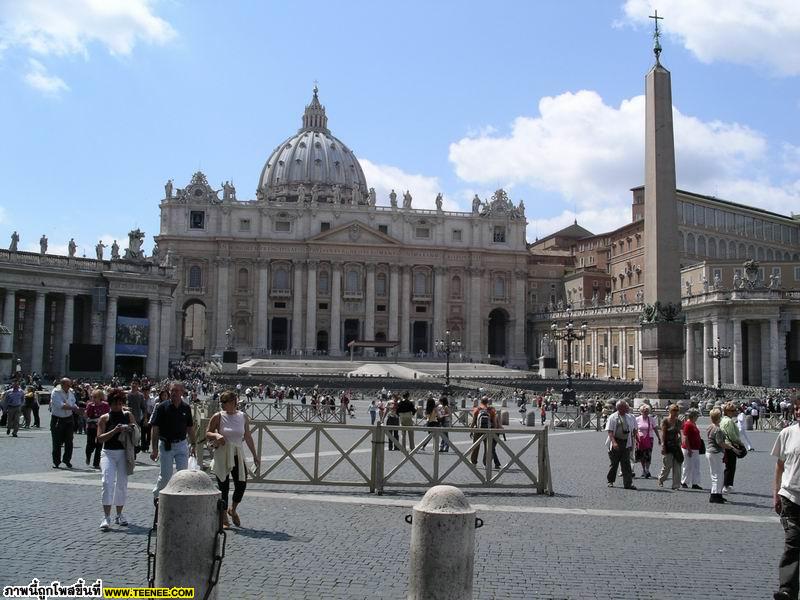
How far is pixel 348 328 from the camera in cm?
9012

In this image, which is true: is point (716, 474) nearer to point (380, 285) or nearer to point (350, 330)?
point (380, 285)

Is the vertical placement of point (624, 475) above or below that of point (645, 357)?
below

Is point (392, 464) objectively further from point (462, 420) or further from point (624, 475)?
point (462, 420)

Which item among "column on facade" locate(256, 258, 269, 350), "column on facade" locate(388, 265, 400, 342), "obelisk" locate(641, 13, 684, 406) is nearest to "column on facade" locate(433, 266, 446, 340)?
"column on facade" locate(388, 265, 400, 342)

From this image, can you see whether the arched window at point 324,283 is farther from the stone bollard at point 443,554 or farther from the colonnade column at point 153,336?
the stone bollard at point 443,554

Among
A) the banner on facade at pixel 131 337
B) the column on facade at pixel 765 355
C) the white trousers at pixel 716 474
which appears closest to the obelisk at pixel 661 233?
the white trousers at pixel 716 474

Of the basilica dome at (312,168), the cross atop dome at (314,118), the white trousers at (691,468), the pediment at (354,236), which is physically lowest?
the white trousers at (691,468)

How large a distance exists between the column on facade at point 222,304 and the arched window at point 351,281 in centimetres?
1260

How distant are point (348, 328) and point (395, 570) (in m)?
83.0

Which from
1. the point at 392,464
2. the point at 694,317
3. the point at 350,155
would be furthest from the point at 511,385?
the point at 350,155

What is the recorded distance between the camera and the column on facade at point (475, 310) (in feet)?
297

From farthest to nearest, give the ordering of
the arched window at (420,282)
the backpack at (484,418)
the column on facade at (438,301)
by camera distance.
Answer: the arched window at (420,282) < the column on facade at (438,301) < the backpack at (484,418)

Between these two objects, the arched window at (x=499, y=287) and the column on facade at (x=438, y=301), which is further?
the arched window at (x=499, y=287)

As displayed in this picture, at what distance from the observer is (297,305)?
287ft
